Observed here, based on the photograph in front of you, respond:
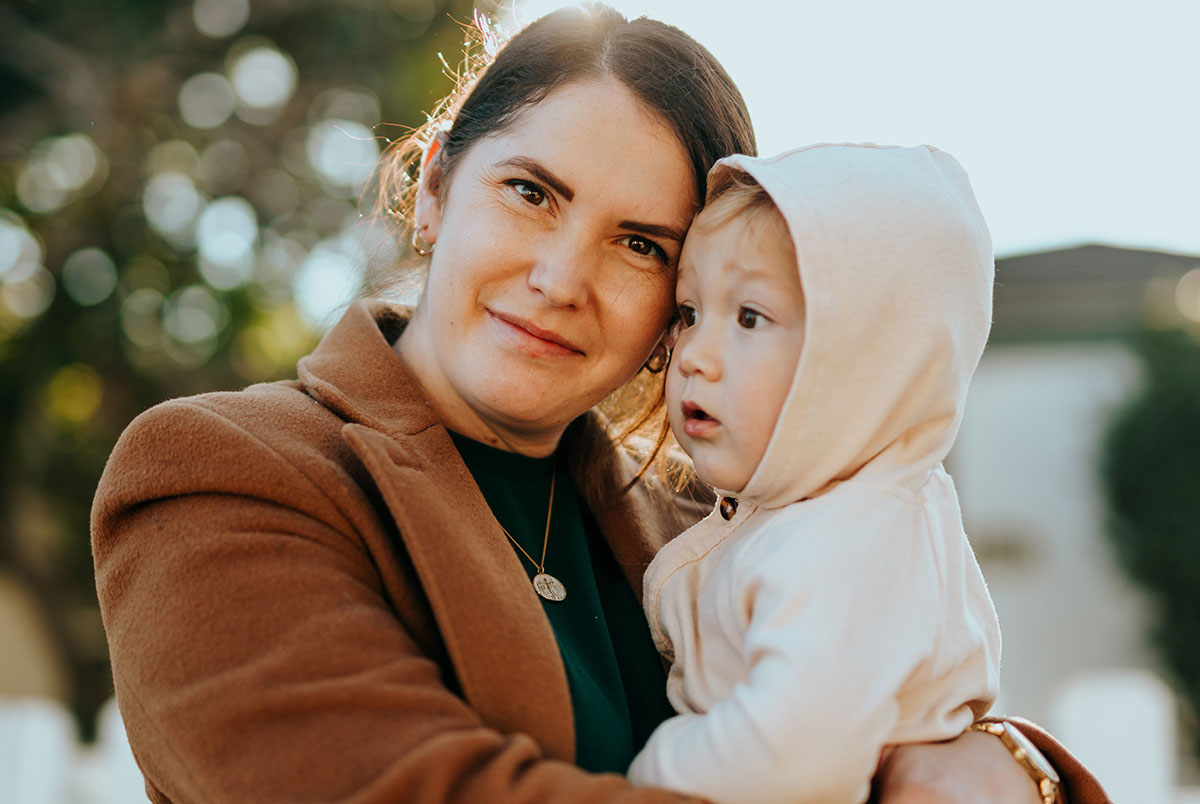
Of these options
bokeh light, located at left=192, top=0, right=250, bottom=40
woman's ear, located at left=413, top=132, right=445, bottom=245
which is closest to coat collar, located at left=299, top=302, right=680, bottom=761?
woman's ear, located at left=413, top=132, right=445, bottom=245

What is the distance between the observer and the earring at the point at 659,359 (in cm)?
230

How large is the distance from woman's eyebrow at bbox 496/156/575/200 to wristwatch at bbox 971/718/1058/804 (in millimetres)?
1154

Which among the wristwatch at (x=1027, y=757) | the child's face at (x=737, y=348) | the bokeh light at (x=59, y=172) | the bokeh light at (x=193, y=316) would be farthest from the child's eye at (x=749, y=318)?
the bokeh light at (x=193, y=316)

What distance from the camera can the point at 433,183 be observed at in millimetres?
2326

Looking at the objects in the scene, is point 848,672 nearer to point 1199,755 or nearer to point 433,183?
point 433,183

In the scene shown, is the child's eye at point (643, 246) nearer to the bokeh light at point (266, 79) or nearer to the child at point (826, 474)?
the child at point (826, 474)

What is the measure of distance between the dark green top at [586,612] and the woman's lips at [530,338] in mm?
263

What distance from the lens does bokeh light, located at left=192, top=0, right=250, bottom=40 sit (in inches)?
341

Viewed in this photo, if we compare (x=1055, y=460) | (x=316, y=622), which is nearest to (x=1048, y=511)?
(x=1055, y=460)

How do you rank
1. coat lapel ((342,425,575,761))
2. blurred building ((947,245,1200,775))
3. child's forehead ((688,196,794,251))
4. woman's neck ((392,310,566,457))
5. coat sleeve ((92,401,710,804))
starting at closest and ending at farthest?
coat sleeve ((92,401,710,804))
coat lapel ((342,425,575,761))
child's forehead ((688,196,794,251))
woman's neck ((392,310,566,457))
blurred building ((947,245,1200,775))

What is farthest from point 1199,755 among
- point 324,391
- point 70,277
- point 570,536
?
point 70,277

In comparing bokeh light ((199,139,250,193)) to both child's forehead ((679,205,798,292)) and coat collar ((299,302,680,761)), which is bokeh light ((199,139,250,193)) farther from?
child's forehead ((679,205,798,292))

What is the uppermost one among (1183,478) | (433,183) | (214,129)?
(433,183)

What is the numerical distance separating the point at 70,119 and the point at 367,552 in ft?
26.2
